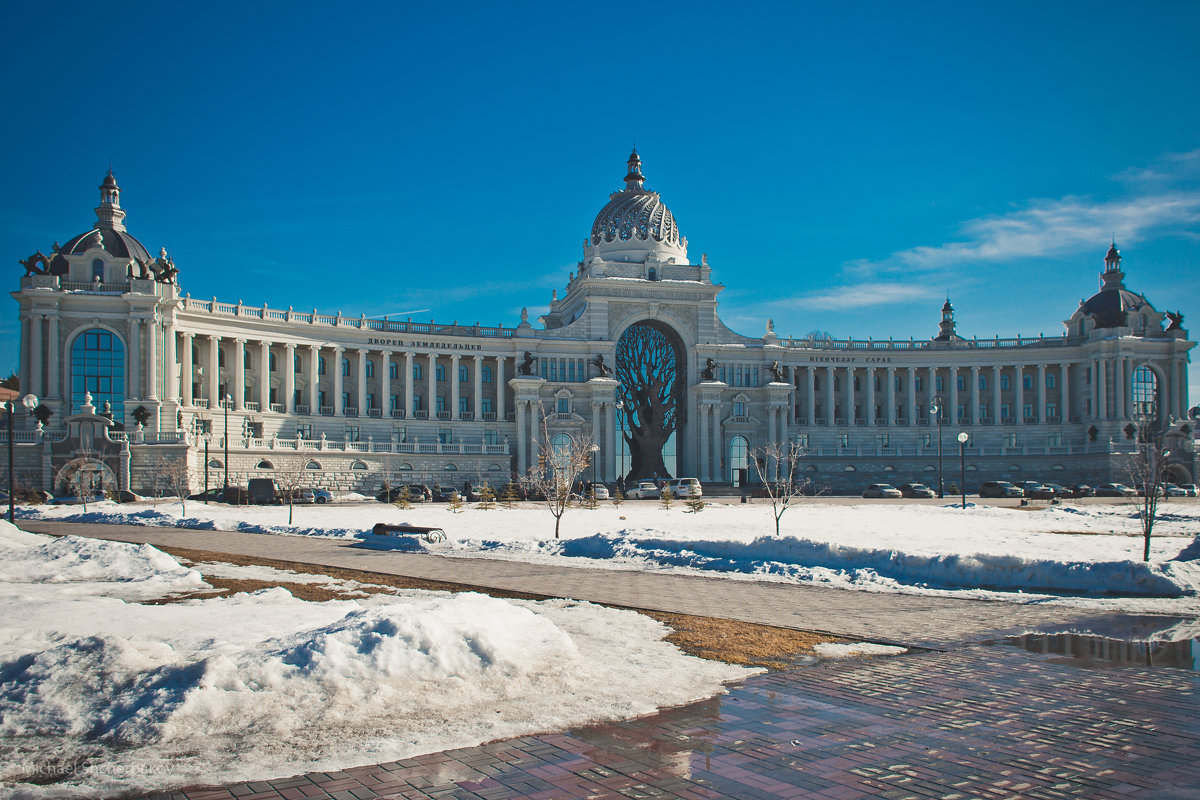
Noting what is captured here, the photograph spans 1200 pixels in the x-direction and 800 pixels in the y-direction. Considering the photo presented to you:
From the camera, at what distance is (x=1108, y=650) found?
39.8ft

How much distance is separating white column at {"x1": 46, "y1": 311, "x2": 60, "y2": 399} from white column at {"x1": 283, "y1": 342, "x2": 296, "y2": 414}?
17.4 meters

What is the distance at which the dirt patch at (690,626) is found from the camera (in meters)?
11.9

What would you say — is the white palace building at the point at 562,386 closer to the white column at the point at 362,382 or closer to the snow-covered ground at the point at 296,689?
the white column at the point at 362,382

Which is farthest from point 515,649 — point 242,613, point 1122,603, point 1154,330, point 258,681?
point 1154,330

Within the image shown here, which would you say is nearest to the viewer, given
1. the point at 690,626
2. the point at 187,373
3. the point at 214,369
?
the point at 690,626

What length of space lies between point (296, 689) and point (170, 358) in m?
68.7

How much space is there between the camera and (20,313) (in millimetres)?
68062

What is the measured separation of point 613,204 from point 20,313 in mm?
Result: 55312

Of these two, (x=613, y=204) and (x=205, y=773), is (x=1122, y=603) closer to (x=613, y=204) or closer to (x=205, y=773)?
(x=205, y=773)

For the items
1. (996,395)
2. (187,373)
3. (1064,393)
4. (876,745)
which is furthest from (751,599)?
(1064,393)

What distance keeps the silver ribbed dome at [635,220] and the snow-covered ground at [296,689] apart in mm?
83535

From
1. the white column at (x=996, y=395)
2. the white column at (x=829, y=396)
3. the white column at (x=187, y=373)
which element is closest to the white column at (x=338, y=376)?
the white column at (x=187, y=373)

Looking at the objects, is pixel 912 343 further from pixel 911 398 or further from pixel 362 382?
pixel 362 382

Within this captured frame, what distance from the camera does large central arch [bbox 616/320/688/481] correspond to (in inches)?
3570
